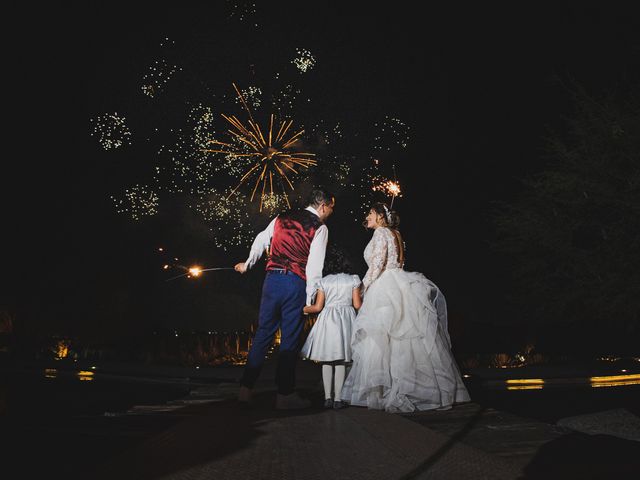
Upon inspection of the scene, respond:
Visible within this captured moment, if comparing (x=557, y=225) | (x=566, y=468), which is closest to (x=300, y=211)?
(x=566, y=468)

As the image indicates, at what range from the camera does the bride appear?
6074mm

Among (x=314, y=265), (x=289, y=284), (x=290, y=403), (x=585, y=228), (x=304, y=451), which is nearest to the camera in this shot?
(x=304, y=451)

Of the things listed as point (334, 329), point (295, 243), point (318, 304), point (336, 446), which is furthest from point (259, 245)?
point (336, 446)

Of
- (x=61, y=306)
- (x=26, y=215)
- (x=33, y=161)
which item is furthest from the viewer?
(x=33, y=161)

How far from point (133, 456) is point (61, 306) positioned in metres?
14.6

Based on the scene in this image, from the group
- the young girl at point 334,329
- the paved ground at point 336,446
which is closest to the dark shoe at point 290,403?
the paved ground at point 336,446

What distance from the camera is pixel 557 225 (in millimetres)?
19109

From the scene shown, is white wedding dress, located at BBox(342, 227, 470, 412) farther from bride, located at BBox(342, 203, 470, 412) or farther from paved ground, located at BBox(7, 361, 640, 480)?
paved ground, located at BBox(7, 361, 640, 480)

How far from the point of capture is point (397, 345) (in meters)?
6.27

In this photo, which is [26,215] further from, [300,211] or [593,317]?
[593,317]

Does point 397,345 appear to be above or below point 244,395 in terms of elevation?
above

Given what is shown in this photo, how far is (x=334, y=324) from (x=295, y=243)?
3.08ft

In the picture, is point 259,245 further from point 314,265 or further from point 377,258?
point 377,258

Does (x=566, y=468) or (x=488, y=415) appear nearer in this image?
(x=566, y=468)
